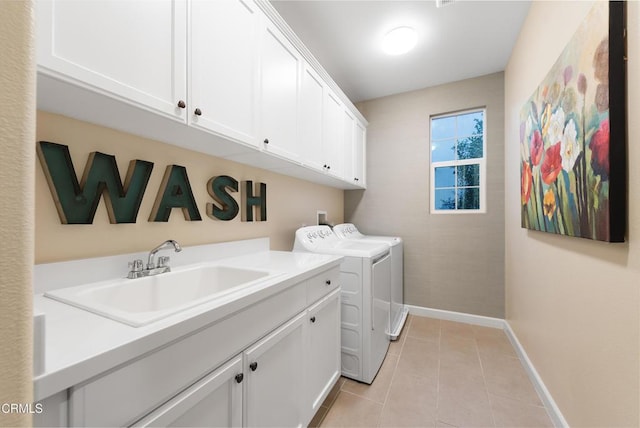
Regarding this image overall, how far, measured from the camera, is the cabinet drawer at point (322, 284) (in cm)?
134

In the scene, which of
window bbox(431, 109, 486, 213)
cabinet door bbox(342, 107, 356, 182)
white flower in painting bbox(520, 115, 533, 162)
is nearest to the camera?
white flower in painting bbox(520, 115, 533, 162)

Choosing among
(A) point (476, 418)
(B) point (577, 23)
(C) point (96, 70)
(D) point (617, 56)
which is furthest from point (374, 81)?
(A) point (476, 418)

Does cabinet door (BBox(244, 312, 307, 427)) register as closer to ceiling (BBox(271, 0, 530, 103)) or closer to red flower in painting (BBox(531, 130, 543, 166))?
red flower in painting (BBox(531, 130, 543, 166))

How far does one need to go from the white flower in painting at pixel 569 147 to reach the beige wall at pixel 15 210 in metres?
1.71

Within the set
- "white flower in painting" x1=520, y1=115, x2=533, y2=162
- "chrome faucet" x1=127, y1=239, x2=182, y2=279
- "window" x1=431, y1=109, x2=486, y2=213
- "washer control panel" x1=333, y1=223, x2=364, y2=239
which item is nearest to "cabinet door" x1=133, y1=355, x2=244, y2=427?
"chrome faucet" x1=127, y1=239, x2=182, y2=279

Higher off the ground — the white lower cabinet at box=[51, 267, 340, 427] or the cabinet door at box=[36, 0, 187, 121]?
the cabinet door at box=[36, 0, 187, 121]

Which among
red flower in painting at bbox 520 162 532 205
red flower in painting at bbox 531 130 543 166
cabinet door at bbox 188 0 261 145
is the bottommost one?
red flower in painting at bbox 520 162 532 205

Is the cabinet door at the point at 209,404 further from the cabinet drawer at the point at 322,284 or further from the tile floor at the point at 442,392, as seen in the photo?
the tile floor at the point at 442,392

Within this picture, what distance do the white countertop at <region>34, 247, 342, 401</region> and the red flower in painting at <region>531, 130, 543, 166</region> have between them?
6.02 feet

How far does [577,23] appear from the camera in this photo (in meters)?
1.26

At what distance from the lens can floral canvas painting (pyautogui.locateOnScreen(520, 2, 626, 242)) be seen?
924 millimetres

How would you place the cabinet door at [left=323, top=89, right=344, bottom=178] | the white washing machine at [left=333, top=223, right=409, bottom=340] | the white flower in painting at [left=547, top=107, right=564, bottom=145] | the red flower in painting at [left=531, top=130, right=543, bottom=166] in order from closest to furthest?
1. the white flower in painting at [left=547, top=107, right=564, bottom=145]
2. the red flower in painting at [left=531, top=130, right=543, bottom=166]
3. the cabinet door at [left=323, top=89, right=344, bottom=178]
4. the white washing machine at [left=333, top=223, right=409, bottom=340]

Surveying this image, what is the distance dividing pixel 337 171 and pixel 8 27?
7.42 ft

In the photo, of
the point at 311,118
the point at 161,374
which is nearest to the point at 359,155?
the point at 311,118
